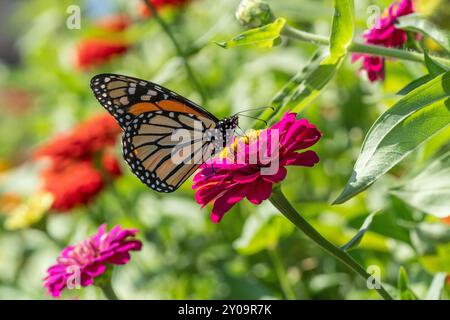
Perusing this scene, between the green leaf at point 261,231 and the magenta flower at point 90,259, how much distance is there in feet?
1.09

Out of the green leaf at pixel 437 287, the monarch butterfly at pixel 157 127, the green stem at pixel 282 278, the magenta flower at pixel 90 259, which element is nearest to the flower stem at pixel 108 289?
the magenta flower at pixel 90 259

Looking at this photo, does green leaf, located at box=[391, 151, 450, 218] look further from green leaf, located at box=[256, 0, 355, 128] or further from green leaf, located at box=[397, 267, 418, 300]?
green leaf, located at box=[256, 0, 355, 128]

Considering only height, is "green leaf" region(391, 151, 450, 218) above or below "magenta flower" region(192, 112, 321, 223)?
below

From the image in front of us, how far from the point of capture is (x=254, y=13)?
1.04m

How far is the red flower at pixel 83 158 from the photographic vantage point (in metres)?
1.83

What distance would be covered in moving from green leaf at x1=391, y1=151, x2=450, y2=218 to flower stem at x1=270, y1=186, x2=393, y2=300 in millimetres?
169

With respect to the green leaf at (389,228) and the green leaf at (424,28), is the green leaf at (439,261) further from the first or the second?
the green leaf at (424,28)

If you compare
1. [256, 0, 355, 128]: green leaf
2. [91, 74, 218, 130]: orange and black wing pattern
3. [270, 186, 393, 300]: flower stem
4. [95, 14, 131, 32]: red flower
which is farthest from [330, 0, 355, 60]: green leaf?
[95, 14, 131, 32]: red flower

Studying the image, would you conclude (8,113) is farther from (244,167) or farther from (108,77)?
(244,167)

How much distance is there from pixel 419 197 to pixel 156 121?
0.50 m

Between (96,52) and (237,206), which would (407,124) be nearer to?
(237,206)

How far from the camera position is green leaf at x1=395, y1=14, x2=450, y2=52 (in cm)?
100

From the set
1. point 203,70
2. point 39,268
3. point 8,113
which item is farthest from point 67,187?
point 8,113
